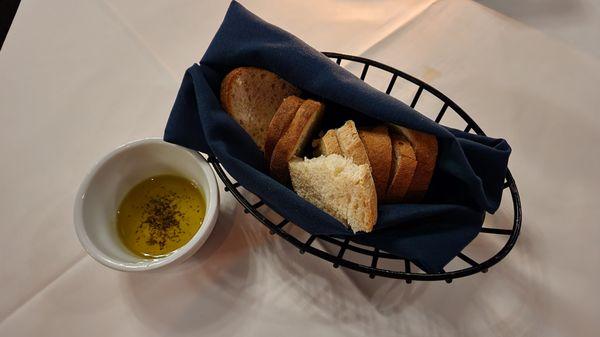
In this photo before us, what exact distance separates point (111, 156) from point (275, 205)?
22 cm

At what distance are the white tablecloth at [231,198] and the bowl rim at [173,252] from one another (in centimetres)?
10

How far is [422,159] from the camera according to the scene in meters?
0.50

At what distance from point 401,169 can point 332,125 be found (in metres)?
0.14

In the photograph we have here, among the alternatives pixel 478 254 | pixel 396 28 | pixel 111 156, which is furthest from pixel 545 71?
pixel 111 156

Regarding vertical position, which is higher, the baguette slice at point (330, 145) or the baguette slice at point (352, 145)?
the baguette slice at point (352, 145)

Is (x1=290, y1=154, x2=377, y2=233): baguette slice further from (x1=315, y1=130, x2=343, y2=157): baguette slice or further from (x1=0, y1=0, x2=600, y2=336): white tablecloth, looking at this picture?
(x1=0, y1=0, x2=600, y2=336): white tablecloth

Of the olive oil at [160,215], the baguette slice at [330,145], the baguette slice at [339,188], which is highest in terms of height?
the baguette slice at [330,145]

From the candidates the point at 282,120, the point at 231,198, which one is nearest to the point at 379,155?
the point at 282,120

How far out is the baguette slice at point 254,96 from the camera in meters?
0.55

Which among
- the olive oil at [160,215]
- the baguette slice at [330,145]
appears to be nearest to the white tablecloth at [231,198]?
the olive oil at [160,215]

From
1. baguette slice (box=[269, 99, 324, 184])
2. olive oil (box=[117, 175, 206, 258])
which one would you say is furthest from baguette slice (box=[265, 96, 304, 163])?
olive oil (box=[117, 175, 206, 258])

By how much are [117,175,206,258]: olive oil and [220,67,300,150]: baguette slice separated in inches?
4.7

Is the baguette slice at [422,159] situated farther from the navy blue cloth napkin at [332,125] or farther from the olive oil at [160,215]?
the olive oil at [160,215]

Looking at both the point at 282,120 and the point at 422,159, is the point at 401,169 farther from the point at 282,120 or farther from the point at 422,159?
the point at 282,120
